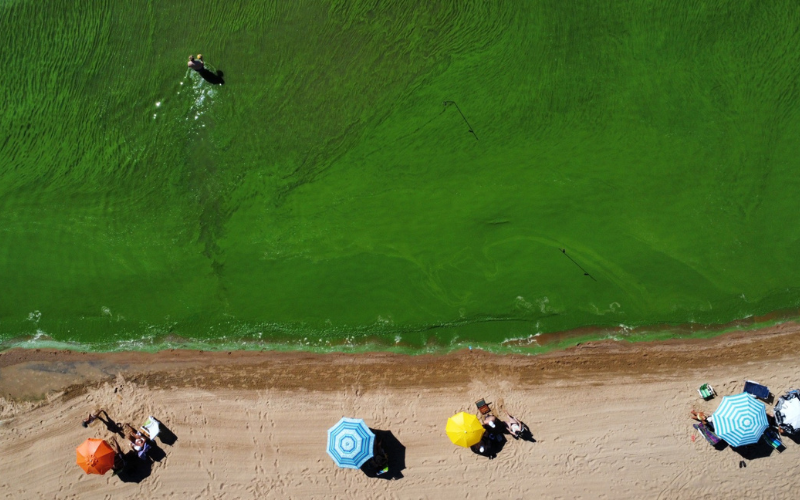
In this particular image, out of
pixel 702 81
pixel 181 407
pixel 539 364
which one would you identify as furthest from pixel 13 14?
pixel 702 81

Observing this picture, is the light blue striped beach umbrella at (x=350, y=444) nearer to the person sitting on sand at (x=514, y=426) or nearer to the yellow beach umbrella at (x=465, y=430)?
the yellow beach umbrella at (x=465, y=430)

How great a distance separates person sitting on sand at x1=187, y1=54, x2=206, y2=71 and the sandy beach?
6353mm

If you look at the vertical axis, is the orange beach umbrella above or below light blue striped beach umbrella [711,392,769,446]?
below

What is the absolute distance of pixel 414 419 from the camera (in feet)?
29.0

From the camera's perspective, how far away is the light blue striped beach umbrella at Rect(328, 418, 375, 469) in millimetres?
8180

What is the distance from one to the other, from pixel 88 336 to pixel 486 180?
31.3ft

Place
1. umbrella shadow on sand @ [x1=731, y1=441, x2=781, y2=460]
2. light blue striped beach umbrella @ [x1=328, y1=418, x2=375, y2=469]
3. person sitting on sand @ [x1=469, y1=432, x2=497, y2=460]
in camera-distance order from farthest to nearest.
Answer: person sitting on sand @ [x1=469, y1=432, x2=497, y2=460]
umbrella shadow on sand @ [x1=731, y1=441, x2=781, y2=460]
light blue striped beach umbrella @ [x1=328, y1=418, x2=375, y2=469]

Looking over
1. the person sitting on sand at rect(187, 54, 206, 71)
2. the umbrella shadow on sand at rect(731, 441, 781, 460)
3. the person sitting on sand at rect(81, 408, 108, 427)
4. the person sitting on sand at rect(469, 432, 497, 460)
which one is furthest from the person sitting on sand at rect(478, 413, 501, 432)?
the person sitting on sand at rect(187, 54, 206, 71)

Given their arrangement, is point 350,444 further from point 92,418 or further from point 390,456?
point 92,418

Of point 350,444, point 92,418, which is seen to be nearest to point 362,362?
point 350,444

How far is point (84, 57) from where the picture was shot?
373 inches

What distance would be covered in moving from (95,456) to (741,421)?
1293 cm

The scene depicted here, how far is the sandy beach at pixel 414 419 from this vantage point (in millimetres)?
8602

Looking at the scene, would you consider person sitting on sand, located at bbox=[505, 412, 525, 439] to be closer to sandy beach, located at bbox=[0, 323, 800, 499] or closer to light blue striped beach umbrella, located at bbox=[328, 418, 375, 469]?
sandy beach, located at bbox=[0, 323, 800, 499]
